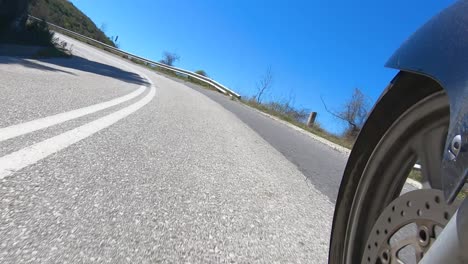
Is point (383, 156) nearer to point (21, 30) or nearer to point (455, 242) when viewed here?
point (455, 242)

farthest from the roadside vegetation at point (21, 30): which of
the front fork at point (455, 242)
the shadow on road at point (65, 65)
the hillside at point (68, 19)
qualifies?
the hillside at point (68, 19)

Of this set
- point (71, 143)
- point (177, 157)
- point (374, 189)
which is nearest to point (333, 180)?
point (177, 157)

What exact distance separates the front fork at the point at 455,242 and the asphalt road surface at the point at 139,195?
47.6 inches

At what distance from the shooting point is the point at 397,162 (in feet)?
4.70

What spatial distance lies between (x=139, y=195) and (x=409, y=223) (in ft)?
6.05

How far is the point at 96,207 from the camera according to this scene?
7.39ft

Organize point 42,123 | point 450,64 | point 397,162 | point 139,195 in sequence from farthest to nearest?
point 42,123, point 139,195, point 397,162, point 450,64

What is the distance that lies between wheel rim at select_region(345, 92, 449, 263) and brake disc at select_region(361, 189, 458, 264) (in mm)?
108

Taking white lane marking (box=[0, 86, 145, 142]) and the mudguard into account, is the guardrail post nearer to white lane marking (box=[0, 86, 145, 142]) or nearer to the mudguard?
white lane marking (box=[0, 86, 145, 142])

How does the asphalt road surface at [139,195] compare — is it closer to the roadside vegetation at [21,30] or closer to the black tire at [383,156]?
the black tire at [383,156]

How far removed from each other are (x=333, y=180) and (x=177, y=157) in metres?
2.06

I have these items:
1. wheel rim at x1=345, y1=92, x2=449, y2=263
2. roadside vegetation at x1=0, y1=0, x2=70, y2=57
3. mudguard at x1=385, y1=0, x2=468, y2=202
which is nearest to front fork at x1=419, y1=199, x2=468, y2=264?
mudguard at x1=385, y1=0, x2=468, y2=202

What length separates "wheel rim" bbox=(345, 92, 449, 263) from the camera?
1296 mm

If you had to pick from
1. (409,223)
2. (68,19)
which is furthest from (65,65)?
(68,19)
